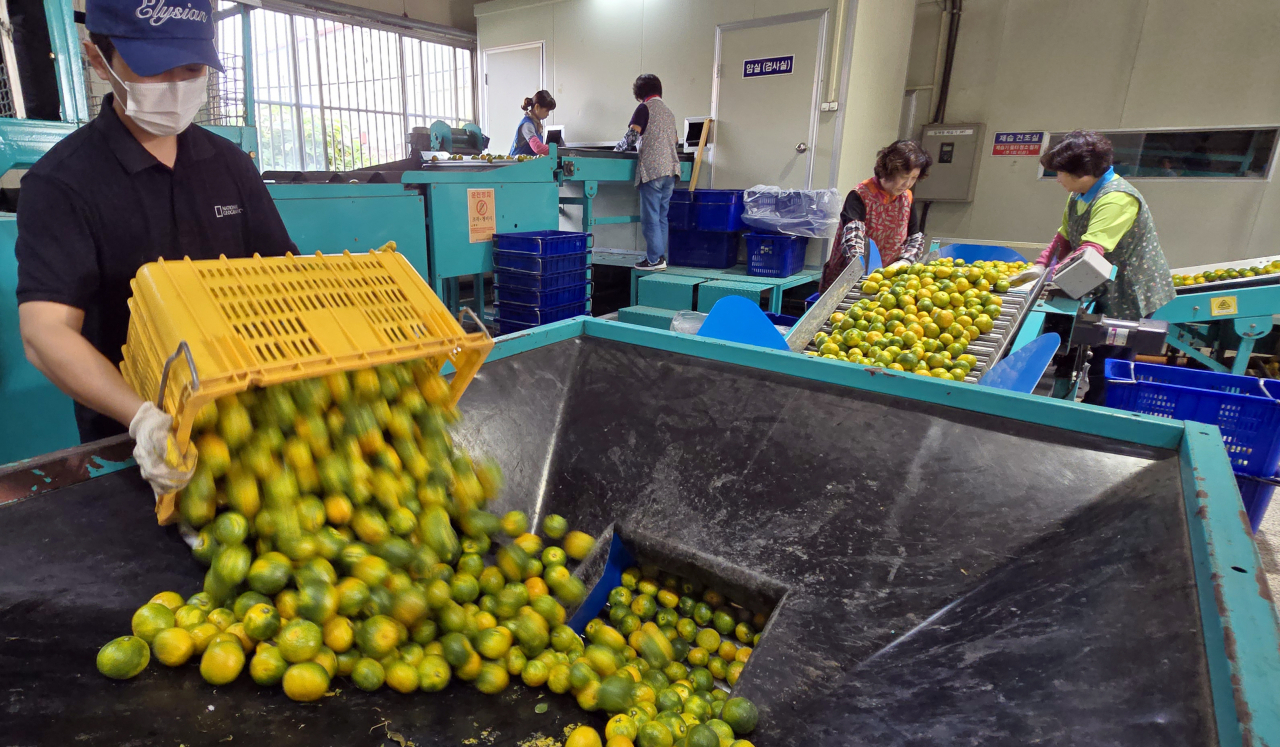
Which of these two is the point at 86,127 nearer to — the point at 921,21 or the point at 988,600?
the point at 988,600

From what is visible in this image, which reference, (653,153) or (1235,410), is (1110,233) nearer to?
(1235,410)

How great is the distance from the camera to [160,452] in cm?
109

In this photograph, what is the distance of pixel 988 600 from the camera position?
1.34 metres

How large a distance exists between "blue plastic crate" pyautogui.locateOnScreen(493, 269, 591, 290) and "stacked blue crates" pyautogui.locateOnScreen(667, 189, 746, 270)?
1892 millimetres

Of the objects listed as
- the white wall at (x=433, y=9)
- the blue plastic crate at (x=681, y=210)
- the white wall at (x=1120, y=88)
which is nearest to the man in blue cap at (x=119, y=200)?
the blue plastic crate at (x=681, y=210)

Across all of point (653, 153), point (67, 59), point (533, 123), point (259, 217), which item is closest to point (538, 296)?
point (653, 153)

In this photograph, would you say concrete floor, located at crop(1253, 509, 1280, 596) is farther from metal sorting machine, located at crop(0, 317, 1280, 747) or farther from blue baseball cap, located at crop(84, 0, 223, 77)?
blue baseball cap, located at crop(84, 0, 223, 77)

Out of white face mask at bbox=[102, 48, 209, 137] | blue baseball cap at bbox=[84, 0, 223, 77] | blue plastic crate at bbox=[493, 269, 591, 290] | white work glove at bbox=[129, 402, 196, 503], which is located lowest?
blue plastic crate at bbox=[493, 269, 591, 290]

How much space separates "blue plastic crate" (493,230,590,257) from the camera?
4.91 metres

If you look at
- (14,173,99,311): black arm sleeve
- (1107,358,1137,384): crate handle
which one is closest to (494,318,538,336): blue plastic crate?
(14,173,99,311): black arm sleeve

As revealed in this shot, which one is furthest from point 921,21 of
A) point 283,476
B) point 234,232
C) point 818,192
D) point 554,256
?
point 283,476

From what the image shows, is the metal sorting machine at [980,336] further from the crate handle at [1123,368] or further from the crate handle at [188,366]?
the crate handle at [188,366]

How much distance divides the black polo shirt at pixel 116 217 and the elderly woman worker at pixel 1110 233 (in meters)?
3.58

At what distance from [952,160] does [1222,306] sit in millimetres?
4488
